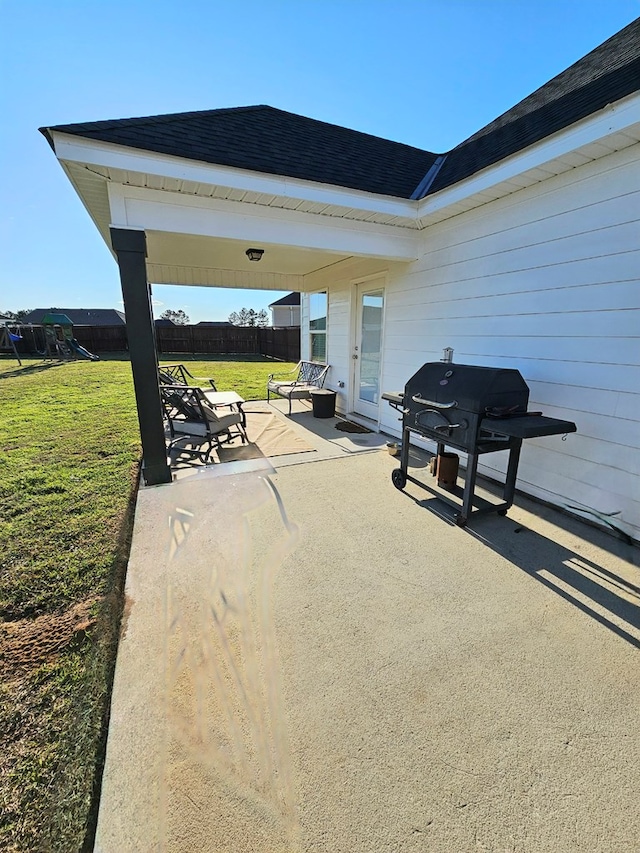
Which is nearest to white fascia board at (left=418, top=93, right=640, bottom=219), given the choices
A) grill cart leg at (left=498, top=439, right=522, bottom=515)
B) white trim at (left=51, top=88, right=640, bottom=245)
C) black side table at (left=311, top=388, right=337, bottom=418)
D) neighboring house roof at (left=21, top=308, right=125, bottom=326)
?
white trim at (left=51, top=88, right=640, bottom=245)

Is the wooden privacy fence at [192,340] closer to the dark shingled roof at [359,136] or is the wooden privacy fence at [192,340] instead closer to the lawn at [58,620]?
the dark shingled roof at [359,136]

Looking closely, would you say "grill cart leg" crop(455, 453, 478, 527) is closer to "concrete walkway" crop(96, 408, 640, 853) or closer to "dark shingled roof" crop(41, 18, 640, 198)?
"concrete walkway" crop(96, 408, 640, 853)

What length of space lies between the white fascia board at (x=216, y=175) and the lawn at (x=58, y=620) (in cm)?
284

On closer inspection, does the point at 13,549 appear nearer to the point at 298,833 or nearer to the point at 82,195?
the point at 298,833

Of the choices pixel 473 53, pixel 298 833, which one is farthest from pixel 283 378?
pixel 298 833

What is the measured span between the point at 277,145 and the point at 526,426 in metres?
3.65

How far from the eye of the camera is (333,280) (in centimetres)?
684

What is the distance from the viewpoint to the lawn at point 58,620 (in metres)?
1.18

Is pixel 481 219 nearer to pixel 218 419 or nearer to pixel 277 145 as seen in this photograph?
pixel 277 145

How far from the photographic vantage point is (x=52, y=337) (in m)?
16.3

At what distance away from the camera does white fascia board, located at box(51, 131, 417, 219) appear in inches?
108

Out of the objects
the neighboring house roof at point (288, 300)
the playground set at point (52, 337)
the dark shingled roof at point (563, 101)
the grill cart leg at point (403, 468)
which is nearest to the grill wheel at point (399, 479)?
the grill cart leg at point (403, 468)

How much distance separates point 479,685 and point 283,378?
9048 mm

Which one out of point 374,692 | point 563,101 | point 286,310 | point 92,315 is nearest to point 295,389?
point 563,101
